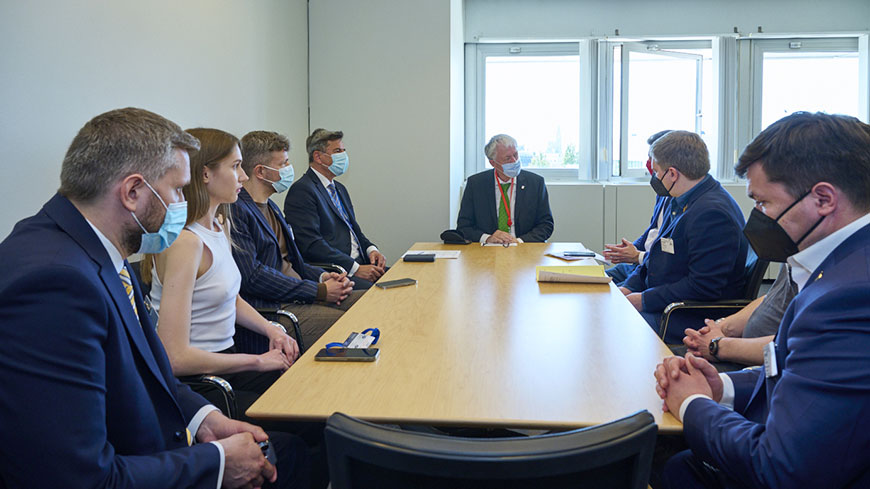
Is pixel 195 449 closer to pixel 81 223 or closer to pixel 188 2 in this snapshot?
pixel 81 223

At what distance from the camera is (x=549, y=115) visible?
7059 mm

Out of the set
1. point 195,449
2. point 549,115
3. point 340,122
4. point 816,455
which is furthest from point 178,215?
point 549,115

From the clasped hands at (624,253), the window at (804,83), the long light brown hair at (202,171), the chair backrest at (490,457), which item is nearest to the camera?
the chair backrest at (490,457)

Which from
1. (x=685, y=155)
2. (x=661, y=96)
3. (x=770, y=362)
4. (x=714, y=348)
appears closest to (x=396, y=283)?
(x=714, y=348)

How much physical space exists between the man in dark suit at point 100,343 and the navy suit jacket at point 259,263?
1353 millimetres

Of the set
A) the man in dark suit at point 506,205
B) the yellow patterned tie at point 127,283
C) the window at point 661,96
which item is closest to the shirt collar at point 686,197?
the man in dark suit at point 506,205

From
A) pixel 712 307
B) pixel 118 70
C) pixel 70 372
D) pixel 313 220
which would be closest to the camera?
pixel 70 372

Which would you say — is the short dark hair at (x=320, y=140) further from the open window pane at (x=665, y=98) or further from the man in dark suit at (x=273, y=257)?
the open window pane at (x=665, y=98)

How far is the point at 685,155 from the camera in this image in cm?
315

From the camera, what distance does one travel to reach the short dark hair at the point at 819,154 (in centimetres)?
135

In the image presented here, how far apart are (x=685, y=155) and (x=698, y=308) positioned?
0.77m

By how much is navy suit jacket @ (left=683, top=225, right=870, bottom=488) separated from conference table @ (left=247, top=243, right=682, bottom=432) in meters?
0.22

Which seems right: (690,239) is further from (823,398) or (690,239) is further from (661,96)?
(661,96)

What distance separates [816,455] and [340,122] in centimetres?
510
